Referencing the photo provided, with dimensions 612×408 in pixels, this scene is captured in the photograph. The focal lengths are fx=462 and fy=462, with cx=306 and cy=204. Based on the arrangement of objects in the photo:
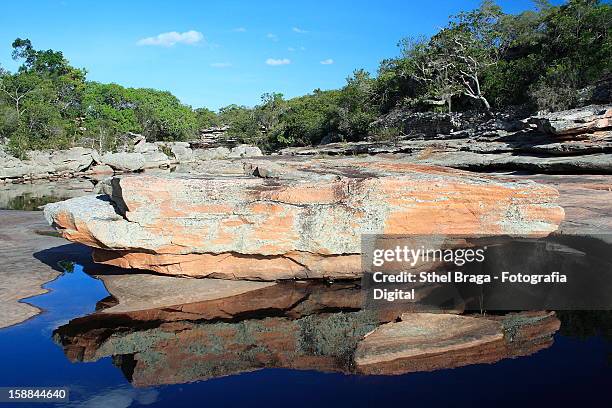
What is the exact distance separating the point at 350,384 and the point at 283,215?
4.48m

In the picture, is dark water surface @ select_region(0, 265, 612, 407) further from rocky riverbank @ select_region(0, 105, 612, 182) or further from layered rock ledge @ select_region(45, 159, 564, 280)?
rocky riverbank @ select_region(0, 105, 612, 182)

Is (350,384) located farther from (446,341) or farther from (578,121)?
(578,121)

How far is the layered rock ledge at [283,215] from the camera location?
33.7 feet

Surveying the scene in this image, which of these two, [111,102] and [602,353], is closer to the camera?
[602,353]

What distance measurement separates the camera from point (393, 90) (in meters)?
46.8

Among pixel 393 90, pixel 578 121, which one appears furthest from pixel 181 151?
pixel 578 121

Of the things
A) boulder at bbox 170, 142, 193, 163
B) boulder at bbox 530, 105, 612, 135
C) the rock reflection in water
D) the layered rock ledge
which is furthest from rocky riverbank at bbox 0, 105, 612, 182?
boulder at bbox 170, 142, 193, 163

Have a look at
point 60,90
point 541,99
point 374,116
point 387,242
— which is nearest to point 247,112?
point 60,90

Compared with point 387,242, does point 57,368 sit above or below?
below

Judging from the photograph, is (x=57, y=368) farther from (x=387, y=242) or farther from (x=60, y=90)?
(x=60, y=90)

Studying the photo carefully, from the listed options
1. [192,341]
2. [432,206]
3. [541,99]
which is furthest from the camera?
[541,99]

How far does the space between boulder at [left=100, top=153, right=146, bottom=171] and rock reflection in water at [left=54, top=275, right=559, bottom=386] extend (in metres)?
41.1

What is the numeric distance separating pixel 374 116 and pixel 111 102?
169ft

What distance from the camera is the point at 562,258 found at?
11.2 meters
